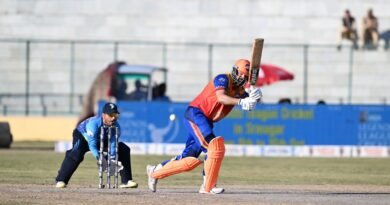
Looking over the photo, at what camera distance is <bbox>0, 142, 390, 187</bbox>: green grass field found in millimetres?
22344

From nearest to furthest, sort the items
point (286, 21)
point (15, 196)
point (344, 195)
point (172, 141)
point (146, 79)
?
point (15, 196)
point (344, 195)
point (172, 141)
point (146, 79)
point (286, 21)

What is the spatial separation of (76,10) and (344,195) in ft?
81.8

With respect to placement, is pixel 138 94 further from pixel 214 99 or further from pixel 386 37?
pixel 214 99

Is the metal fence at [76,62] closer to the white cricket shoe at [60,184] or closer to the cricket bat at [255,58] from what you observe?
the white cricket shoe at [60,184]

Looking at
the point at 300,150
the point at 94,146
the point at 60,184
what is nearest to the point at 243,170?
the point at 300,150

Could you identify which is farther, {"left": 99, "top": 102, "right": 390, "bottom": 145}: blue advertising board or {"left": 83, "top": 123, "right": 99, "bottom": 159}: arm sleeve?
{"left": 99, "top": 102, "right": 390, "bottom": 145}: blue advertising board

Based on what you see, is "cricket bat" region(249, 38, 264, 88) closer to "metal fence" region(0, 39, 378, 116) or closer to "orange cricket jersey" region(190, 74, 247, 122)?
"orange cricket jersey" region(190, 74, 247, 122)

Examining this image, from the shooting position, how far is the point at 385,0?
41.3m

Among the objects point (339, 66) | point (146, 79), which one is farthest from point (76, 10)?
point (339, 66)

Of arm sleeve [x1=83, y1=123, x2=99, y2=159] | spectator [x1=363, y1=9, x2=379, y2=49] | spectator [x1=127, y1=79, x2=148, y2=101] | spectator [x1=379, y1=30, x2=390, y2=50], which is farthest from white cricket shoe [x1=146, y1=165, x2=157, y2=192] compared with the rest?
spectator [x1=379, y1=30, x2=390, y2=50]

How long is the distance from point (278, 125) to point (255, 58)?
1683 cm

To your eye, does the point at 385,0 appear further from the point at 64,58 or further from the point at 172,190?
the point at 172,190

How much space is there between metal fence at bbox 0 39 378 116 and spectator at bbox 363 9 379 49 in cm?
66

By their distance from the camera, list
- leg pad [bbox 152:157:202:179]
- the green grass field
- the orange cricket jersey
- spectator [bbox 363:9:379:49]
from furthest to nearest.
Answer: spectator [bbox 363:9:379:49], the green grass field, leg pad [bbox 152:157:202:179], the orange cricket jersey
